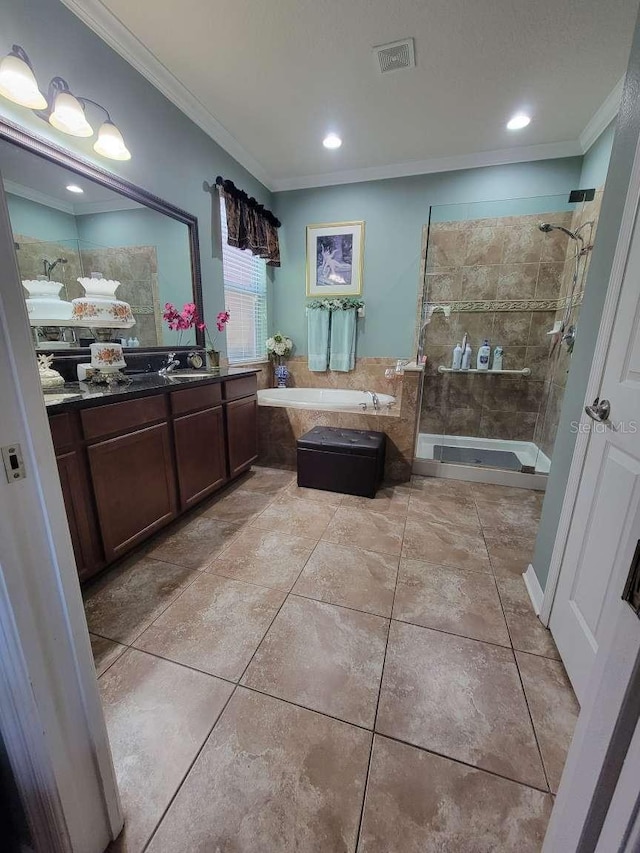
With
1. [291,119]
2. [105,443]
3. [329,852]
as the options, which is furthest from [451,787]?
[291,119]

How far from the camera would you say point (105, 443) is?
60.7 inches

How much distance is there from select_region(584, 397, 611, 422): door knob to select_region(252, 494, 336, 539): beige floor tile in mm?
1450

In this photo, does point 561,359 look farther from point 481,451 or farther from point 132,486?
point 132,486

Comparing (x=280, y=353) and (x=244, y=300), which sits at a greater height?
(x=244, y=300)

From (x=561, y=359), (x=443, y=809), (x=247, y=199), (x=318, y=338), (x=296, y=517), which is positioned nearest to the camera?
(x=443, y=809)

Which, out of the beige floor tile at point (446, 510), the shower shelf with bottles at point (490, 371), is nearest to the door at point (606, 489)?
the beige floor tile at point (446, 510)

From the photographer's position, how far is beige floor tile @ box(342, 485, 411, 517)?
238cm

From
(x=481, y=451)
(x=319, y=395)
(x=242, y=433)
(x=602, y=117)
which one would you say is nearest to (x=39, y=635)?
(x=242, y=433)

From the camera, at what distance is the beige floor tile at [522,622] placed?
1.33 meters

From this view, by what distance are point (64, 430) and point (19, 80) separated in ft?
4.87

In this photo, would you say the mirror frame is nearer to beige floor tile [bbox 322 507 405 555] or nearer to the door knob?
beige floor tile [bbox 322 507 405 555]

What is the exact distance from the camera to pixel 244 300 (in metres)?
3.59

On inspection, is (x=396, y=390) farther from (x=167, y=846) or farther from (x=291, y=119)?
(x=167, y=846)

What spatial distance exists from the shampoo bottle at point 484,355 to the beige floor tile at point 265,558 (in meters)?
2.55
